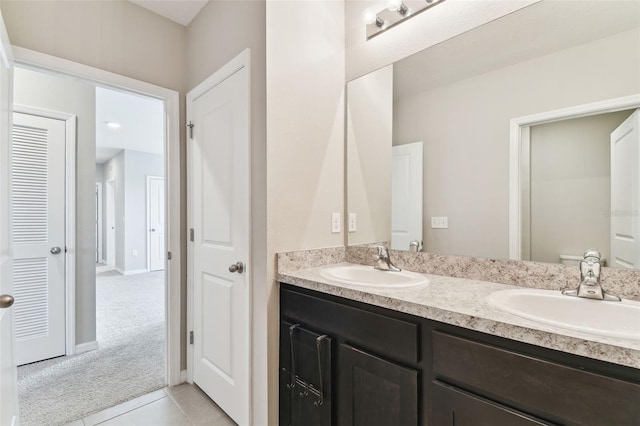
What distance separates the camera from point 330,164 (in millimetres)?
1830

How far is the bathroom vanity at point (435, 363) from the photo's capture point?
72 cm

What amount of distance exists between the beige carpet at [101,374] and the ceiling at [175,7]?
2591mm

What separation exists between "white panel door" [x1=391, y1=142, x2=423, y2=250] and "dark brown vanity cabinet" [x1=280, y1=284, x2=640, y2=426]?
0.60m

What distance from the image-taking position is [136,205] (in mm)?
6555

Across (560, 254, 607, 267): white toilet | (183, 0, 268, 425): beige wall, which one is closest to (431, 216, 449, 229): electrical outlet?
(560, 254, 607, 267): white toilet

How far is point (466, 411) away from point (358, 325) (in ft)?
1.41

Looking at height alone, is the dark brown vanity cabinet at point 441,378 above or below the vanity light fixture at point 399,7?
below

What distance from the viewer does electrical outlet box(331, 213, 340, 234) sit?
5.99 feet

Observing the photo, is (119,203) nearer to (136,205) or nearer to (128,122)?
(136,205)

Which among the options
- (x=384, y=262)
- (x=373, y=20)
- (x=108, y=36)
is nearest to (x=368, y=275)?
(x=384, y=262)

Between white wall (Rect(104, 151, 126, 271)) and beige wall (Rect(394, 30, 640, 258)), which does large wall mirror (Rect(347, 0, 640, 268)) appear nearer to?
beige wall (Rect(394, 30, 640, 258))

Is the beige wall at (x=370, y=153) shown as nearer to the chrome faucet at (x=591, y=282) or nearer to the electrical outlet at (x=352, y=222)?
the electrical outlet at (x=352, y=222)

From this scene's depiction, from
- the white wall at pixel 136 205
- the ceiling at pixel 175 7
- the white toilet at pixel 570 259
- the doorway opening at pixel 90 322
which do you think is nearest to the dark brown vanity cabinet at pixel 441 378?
the white toilet at pixel 570 259

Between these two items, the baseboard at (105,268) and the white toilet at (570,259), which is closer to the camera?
the white toilet at (570,259)
